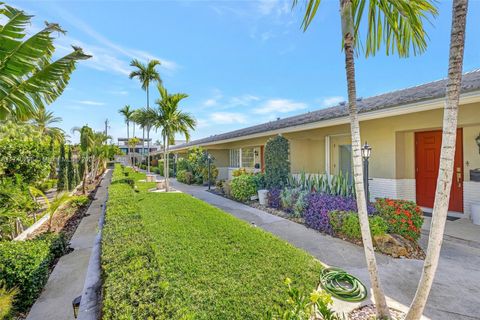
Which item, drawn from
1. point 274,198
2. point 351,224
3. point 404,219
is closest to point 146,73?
point 274,198

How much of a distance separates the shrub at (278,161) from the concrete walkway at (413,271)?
320cm

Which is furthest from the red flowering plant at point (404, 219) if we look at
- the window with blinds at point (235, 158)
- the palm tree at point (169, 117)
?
A: the window with blinds at point (235, 158)

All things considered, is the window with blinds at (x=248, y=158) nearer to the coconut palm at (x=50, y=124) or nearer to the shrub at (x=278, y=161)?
the shrub at (x=278, y=161)

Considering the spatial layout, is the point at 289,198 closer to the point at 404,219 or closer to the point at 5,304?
the point at 404,219

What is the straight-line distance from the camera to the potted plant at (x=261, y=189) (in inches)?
381

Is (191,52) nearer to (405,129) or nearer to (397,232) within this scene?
(405,129)

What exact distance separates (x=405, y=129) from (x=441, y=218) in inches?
266

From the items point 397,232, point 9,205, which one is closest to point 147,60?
point 9,205

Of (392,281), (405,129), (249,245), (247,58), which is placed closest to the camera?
(392,281)

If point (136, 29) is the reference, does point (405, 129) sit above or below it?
below

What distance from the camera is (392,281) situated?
12.3 ft

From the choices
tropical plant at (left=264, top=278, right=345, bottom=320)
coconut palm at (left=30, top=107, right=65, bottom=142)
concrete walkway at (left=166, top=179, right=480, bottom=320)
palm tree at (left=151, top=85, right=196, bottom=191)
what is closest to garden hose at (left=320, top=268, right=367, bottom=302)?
concrete walkway at (left=166, top=179, right=480, bottom=320)

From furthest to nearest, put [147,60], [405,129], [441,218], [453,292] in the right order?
[147,60]
[405,129]
[453,292]
[441,218]

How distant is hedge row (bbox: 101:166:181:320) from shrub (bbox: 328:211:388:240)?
445 centimetres
